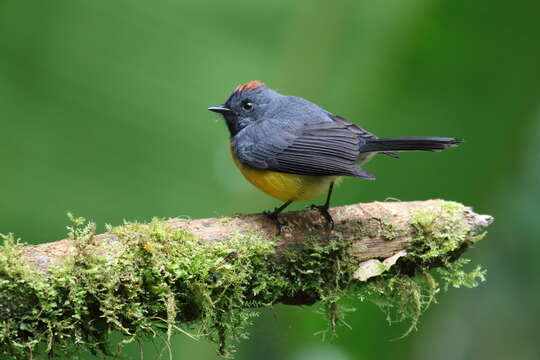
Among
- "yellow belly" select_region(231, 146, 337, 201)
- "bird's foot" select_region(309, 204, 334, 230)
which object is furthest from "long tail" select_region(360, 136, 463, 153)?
"bird's foot" select_region(309, 204, 334, 230)

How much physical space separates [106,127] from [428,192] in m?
2.16

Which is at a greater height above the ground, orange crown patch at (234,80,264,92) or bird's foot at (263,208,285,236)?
orange crown patch at (234,80,264,92)

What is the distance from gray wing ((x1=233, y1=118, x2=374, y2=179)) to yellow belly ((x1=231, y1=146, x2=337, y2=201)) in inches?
2.0

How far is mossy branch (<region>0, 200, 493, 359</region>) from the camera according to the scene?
2.62 meters

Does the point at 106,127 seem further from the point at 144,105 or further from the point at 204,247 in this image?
the point at 204,247

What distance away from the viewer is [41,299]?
258cm

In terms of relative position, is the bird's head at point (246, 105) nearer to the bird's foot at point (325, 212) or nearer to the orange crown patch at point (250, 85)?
the orange crown patch at point (250, 85)

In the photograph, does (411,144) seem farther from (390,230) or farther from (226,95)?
(226,95)

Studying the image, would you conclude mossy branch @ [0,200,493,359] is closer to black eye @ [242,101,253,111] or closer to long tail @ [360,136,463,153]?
long tail @ [360,136,463,153]

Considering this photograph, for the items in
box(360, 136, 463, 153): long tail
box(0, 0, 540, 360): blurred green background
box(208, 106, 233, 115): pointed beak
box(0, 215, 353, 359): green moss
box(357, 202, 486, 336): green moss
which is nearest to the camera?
box(0, 215, 353, 359): green moss

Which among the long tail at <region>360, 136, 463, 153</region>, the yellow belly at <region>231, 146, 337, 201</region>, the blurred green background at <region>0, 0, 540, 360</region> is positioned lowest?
the yellow belly at <region>231, 146, 337, 201</region>

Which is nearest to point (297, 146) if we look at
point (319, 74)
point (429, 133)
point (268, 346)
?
point (319, 74)

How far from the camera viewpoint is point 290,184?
391 cm

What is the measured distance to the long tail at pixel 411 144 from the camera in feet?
12.2
